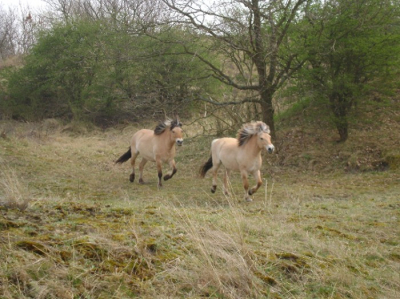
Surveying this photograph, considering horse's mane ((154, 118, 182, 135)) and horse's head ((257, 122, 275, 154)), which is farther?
horse's mane ((154, 118, 182, 135))

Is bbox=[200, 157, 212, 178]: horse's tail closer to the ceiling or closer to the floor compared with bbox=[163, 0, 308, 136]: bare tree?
closer to the floor

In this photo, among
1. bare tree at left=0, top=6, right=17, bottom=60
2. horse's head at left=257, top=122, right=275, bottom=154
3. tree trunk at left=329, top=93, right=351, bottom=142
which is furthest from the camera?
bare tree at left=0, top=6, right=17, bottom=60

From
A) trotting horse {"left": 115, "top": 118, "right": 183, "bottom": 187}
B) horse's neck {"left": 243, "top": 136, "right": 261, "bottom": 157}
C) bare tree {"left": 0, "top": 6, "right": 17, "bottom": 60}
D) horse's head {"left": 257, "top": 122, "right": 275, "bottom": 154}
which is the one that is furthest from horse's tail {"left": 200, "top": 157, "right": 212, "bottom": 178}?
bare tree {"left": 0, "top": 6, "right": 17, "bottom": 60}

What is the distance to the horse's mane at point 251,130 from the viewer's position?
10031 mm

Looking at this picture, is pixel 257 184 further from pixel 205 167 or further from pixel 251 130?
pixel 205 167

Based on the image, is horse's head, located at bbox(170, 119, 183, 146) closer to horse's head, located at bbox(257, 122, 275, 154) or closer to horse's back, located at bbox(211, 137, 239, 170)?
horse's back, located at bbox(211, 137, 239, 170)

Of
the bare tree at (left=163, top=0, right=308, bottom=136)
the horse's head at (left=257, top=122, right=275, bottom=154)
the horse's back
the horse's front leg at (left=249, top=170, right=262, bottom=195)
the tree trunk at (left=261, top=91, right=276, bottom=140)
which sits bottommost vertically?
the horse's front leg at (left=249, top=170, right=262, bottom=195)

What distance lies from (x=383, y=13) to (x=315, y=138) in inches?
173

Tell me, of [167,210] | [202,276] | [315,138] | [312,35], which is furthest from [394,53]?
[202,276]

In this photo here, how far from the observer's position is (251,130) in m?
10.2

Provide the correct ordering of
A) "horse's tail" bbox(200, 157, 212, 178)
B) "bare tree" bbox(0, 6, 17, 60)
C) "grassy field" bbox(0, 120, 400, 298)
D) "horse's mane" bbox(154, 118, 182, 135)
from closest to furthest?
"grassy field" bbox(0, 120, 400, 298), "horse's tail" bbox(200, 157, 212, 178), "horse's mane" bbox(154, 118, 182, 135), "bare tree" bbox(0, 6, 17, 60)

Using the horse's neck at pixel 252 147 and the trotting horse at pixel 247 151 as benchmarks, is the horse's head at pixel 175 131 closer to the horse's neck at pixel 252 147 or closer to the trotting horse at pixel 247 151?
the trotting horse at pixel 247 151

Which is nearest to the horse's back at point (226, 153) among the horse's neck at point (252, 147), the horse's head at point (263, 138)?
the horse's neck at point (252, 147)

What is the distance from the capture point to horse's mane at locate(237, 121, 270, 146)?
1003 cm
